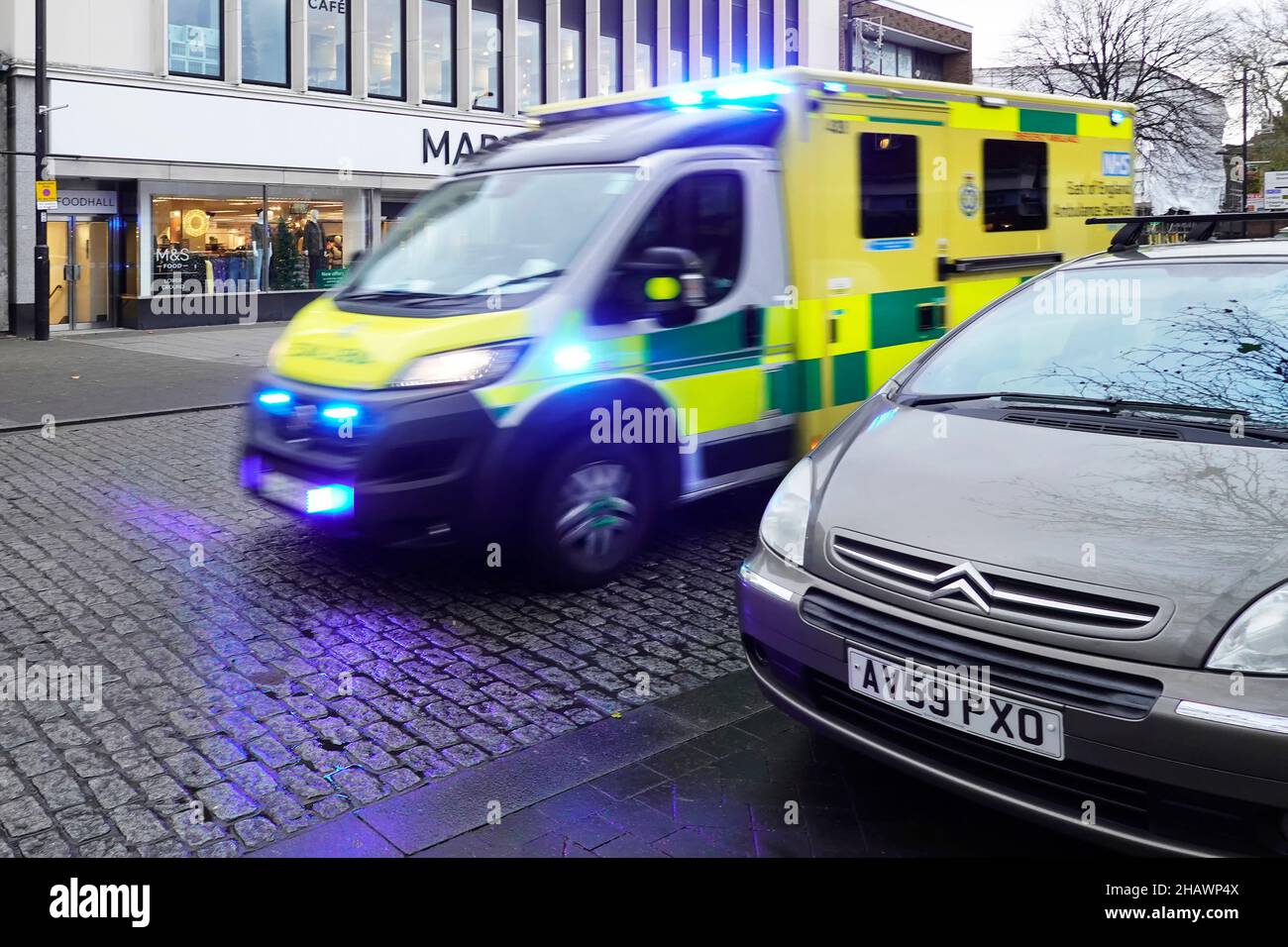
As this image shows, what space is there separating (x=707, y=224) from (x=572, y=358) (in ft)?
4.09

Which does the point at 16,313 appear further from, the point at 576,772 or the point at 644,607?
the point at 576,772

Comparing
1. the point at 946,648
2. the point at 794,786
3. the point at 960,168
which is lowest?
the point at 794,786

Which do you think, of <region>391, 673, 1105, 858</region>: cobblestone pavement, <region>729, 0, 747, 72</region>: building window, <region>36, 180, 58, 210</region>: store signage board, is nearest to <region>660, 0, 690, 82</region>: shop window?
<region>729, 0, 747, 72</region>: building window

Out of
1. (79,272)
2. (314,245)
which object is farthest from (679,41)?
(79,272)

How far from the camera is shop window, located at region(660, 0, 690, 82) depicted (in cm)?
3119

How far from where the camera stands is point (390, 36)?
2584cm

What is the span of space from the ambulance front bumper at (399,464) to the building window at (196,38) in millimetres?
19459

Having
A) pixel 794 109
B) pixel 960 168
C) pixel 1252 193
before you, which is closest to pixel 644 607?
pixel 794 109

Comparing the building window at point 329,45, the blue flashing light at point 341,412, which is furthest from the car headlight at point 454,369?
the building window at point 329,45

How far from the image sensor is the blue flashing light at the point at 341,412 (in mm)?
5359

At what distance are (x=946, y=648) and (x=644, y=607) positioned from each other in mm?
2737

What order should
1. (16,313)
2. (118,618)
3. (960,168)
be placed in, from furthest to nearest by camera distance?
(16,313) < (960,168) < (118,618)

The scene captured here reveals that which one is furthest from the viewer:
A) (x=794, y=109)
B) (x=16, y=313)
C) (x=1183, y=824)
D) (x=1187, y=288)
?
(x=16, y=313)

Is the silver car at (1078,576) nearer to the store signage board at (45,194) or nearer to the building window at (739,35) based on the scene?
the store signage board at (45,194)
